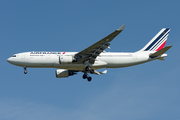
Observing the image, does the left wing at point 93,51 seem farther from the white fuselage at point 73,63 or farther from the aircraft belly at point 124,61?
the aircraft belly at point 124,61

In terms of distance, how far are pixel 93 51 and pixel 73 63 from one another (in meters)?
3.17

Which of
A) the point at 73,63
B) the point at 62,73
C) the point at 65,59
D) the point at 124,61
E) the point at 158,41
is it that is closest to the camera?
the point at 65,59

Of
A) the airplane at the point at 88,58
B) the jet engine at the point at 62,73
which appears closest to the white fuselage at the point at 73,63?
the airplane at the point at 88,58

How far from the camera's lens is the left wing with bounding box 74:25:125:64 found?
36.9 meters

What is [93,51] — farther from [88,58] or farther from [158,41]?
[158,41]

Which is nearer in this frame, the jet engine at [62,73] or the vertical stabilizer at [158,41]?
the vertical stabilizer at [158,41]

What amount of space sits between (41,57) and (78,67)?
5.31m

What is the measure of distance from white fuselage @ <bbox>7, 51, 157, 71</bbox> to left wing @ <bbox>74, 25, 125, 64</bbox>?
0.77 m

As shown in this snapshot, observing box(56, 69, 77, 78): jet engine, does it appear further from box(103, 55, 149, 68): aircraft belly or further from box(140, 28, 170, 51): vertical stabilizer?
box(140, 28, 170, 51): vertical stabilizer

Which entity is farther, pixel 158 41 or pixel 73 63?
pixel 158 41

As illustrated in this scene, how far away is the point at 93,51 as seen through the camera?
39781 mm

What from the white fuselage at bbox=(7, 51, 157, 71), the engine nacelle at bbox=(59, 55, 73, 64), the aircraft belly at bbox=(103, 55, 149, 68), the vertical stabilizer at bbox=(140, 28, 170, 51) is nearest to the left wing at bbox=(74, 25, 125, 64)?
the white fuselage at bbox=(7, 51, 157, 71)

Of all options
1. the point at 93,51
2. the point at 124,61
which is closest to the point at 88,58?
the point at 93,51

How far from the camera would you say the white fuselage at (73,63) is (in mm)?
39969
